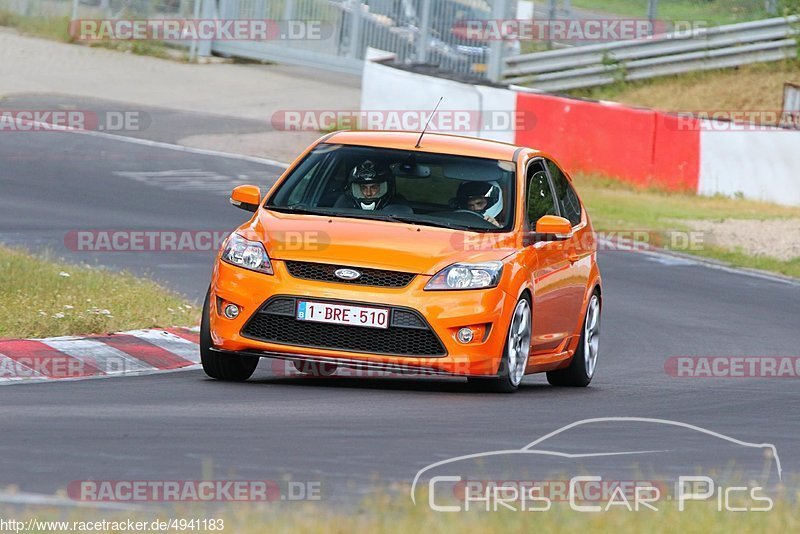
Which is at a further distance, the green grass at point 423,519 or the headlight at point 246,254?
the headlight at point 246,254

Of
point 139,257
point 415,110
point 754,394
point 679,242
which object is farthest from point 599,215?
point 754,394

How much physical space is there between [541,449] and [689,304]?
918 cm

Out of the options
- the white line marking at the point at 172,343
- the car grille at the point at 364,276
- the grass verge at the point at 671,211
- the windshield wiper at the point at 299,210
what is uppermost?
the windshield wiper at the point at 299,210

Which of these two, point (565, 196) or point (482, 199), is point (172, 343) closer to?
point (482, 199)

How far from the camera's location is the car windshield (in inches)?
423

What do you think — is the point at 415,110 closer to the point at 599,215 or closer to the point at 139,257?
the point at 599,215

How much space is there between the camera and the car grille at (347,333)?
9.83 meters

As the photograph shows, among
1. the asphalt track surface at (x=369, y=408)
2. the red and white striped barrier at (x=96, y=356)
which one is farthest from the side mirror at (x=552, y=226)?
the red and white striped barrier at (x=96, y=356)

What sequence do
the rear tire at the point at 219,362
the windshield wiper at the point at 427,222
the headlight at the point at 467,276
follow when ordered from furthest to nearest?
the windshield wiper at the point at 427,222
the rear tire at the point at 219,362
the headlight at the point at 467,276

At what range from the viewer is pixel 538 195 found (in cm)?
1151

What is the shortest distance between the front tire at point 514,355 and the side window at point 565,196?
151 cm

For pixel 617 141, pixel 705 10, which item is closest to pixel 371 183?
pixel 617 141

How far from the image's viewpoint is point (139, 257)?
17.1 m

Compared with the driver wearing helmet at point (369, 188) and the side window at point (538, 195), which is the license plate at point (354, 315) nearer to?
the driver wearing helmet at point (369, 188)
